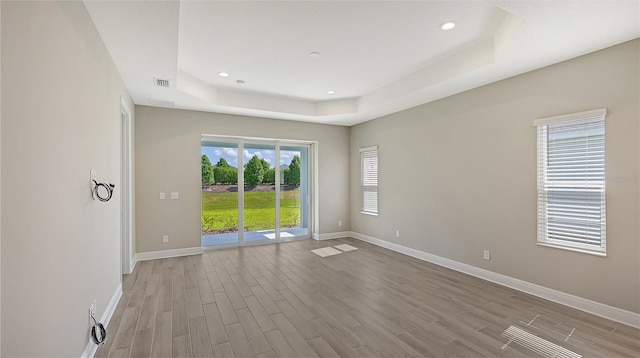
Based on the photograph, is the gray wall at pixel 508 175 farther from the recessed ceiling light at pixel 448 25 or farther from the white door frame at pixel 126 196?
the white door frame at pixel 126 196

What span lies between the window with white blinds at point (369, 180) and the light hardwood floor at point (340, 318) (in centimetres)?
210

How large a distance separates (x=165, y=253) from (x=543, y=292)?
570 centimetres

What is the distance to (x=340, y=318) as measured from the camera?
9.41 feet

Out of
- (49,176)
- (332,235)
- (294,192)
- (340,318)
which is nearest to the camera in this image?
(49,176)

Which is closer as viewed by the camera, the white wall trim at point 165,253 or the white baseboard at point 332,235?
the white wall trim at point 165,253

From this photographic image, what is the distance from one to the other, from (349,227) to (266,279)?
3.41m

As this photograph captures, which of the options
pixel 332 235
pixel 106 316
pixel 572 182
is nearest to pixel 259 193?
pixel 332 235

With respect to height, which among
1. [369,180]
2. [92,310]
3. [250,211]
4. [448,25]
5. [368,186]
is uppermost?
[448,25]

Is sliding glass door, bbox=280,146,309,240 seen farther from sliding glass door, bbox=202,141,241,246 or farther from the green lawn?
sliding glass door, bbox=202,141,241,246

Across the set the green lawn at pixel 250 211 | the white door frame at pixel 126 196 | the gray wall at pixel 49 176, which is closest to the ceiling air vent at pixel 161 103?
the white door frame at pixel 126 196

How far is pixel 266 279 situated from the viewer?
3.98 metres

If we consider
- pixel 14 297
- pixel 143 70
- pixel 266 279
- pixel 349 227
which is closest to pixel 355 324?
pixel 266 279

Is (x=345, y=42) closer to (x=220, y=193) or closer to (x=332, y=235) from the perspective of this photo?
(x=220, y=193)

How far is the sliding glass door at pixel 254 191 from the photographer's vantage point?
5.71 metres
